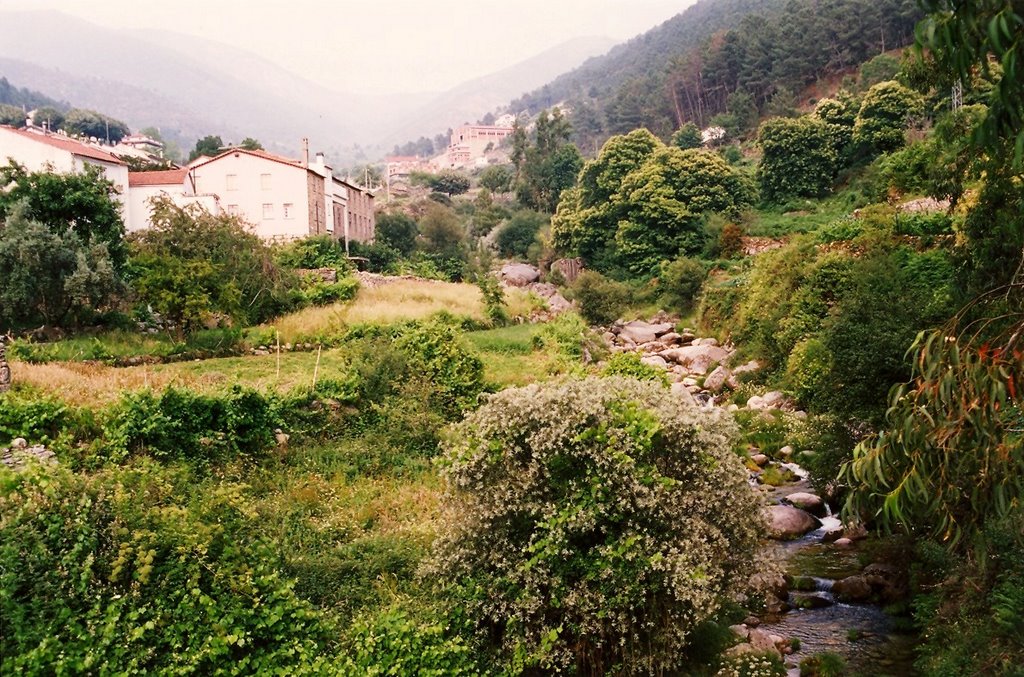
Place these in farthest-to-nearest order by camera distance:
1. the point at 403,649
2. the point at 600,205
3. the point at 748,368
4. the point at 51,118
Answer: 1. the point at 51,118
2. the point at 600,205
3. the point at 748,368
4. the point at 403,649

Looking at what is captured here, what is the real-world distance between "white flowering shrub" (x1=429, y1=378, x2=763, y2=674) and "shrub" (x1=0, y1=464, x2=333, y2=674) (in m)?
2.28

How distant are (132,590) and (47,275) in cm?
1685

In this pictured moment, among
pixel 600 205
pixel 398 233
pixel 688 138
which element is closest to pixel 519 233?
pixel 398 233

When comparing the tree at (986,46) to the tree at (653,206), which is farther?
the tree at (653,206)

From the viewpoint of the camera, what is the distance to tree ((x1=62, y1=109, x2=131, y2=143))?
115062 millimetres

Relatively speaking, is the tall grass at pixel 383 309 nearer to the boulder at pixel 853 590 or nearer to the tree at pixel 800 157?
the boulder at pixel 853 590

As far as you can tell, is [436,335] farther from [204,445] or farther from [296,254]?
[296,254]

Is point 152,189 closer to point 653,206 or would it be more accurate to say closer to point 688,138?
point 653,206

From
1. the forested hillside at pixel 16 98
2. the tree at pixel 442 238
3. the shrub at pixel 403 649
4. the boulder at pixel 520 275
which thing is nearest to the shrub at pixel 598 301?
the boulder at pixel 520 275

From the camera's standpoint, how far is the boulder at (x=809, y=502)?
53.7 ft

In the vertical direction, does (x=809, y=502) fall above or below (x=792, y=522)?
above

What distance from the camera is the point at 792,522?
15.6m

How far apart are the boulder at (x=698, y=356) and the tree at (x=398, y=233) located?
33151mm

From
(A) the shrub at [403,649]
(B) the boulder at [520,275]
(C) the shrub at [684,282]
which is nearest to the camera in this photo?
(A) the shrub at [403,649]
